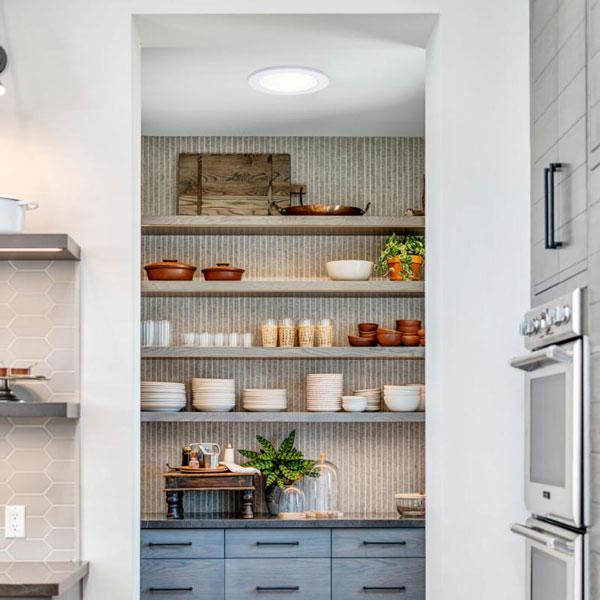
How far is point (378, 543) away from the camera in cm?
412

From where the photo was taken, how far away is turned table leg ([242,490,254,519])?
4273 mm

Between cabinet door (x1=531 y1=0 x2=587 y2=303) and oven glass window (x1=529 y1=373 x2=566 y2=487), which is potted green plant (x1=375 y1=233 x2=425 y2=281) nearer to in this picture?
cabinet door (x1=531 y1=0 x2=587 y2=303)

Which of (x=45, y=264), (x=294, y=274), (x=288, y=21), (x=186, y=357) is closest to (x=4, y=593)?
(x=45, y=264)

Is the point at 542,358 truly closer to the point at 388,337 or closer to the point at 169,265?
the point at 388,337

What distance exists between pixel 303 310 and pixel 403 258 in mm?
631

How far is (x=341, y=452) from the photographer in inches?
182

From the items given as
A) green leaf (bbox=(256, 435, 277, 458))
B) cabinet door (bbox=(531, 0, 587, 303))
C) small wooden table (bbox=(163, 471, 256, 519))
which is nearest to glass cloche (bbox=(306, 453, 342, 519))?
green leaf (bbox=(256, 435, 277, 458))

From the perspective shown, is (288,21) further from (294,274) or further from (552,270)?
(294,274)

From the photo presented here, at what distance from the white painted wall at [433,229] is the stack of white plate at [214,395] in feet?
5.44

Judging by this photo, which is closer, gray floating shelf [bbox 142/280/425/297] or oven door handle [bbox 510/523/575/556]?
oven door handle [bbox 510/523/575/556]

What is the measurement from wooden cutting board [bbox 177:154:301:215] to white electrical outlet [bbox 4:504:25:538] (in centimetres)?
222

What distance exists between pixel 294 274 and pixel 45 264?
207 centimetres

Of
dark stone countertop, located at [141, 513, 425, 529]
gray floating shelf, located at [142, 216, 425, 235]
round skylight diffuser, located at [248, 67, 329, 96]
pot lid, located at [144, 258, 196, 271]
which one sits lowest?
dark stone countertop, located at [141, 513, 425, 529]

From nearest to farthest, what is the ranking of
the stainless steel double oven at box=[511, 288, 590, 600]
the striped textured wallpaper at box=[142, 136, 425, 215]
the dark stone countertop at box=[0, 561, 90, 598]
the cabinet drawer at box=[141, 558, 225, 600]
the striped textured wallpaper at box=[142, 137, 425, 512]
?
1. the stainless steel double oven at box=[511, 288, 590, 600]
2. the dark stone countertop at box=[0, 561, 90, 598]
3. the cabinet drawer at box=[141, 558, 225, 600]
4. the striped textured wallpaper at box=[142, 137, 425, 512]
5. the striped textured wallpaper at box=[142, 136, 425, 215]
